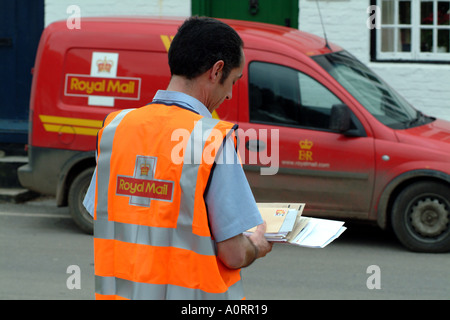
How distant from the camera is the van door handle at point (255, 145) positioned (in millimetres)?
7441

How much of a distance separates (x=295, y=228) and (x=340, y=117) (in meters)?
4.79

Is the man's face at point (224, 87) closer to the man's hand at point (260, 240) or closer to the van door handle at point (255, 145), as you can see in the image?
the man's hand at point (260, 240)

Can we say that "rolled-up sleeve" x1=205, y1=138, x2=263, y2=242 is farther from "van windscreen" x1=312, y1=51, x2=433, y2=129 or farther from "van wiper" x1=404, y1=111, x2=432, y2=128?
"van wiper" x1=404, y1=111, x2=432, y2=128

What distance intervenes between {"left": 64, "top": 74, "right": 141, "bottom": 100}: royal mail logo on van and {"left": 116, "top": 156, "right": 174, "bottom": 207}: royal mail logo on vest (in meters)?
5.45

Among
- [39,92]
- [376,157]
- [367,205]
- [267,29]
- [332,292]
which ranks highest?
[267,29]

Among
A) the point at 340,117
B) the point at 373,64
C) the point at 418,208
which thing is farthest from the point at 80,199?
the point at 373,64

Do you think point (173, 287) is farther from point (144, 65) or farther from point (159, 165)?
point (144, 65)

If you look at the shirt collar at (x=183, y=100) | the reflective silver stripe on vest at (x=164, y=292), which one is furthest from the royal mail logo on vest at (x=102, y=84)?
the reflective silver stripe on vest at (x=164, y=292)

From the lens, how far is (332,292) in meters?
6.18

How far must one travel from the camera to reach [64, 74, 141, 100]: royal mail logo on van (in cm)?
776

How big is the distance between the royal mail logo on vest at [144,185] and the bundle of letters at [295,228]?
1.10 feet

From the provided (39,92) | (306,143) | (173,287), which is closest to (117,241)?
(173,287)

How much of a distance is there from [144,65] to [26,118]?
4.82m

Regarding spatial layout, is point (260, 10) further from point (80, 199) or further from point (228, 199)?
point (228, 199)
